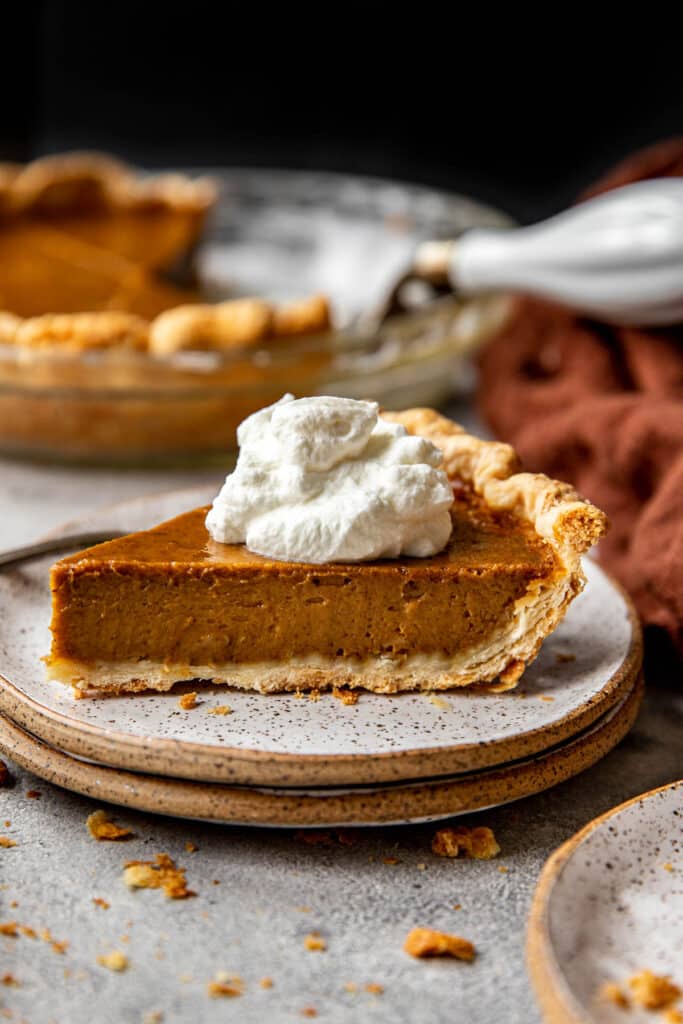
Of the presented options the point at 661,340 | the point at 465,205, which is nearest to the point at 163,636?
the point at 661,340

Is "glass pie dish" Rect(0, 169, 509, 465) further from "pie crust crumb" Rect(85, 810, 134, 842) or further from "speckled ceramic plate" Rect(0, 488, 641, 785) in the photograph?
"pie crust crumb" Rect(85, 810, 134, 842)

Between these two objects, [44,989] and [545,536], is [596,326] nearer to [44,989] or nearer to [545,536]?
[545,536]

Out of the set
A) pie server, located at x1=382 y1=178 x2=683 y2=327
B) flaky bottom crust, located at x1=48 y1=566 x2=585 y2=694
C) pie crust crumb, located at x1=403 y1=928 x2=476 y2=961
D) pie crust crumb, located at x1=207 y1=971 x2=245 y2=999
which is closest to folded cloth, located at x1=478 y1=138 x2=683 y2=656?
pie server, located at x1=382 y1=178 x2=683 y2=327

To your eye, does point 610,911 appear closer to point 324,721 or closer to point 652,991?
point 652,991

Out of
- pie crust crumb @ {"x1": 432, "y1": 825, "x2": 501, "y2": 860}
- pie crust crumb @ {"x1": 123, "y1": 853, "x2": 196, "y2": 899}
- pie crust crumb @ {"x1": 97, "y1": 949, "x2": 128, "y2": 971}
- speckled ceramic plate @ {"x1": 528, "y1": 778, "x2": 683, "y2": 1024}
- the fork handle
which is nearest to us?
speckled ceramic plate @ {"x1": 528, "y1": 778, "x2": 683, "y2": 1024}

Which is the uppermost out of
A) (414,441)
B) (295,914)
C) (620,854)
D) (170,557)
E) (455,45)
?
(455,45)

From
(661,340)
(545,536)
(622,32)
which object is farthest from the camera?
(622,32)
